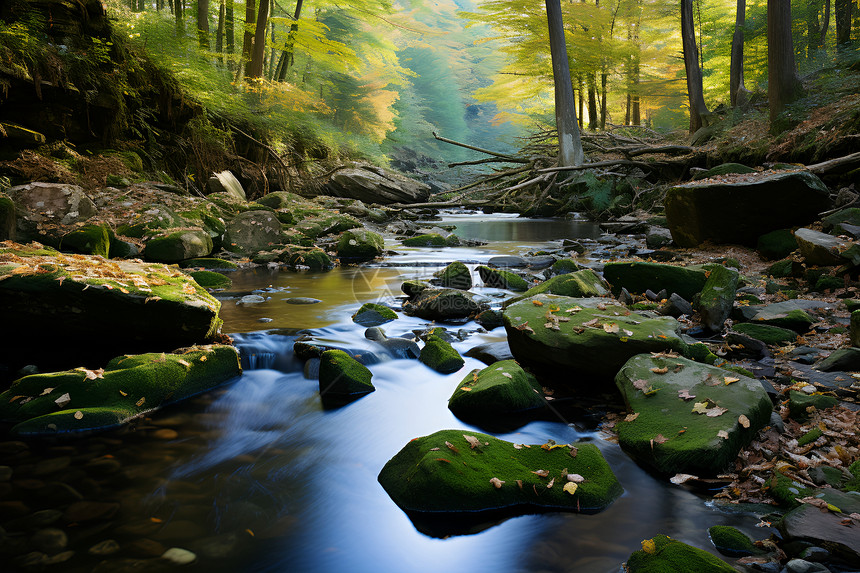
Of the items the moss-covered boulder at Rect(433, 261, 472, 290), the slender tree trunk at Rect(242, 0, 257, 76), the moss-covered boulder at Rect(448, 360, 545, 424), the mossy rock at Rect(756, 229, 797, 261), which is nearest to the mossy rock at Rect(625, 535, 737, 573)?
the moss-covered boulder at Rect(448, 360, 545, 424)

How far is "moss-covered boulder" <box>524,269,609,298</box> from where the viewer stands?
5.55 metres

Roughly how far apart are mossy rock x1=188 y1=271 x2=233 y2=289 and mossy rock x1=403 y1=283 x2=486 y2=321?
129 inches

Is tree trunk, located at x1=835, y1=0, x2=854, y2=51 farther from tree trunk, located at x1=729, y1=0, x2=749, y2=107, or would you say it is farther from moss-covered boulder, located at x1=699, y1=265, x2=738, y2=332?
moss-covered boulder, located at x1=699, y1=265, x2=738, y2=332

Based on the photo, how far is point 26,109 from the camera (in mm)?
8648

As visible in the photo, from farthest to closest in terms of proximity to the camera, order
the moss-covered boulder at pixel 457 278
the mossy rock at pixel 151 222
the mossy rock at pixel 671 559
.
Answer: the mossy rock at pixel 151 222 < the moss-covered boulder at pixel 457 278 < the mossy rock at pixel 671 559

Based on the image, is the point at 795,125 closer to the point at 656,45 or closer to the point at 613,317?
the point at 613,317

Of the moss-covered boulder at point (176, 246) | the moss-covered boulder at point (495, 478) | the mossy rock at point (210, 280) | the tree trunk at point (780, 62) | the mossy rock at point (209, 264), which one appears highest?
the tree trunk at point (780, 62)

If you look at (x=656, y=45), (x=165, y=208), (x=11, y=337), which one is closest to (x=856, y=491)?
(x=11, y=337)

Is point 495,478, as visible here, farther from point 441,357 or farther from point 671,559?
point 441,357

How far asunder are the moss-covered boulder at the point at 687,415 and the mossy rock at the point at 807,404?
0.29 meters

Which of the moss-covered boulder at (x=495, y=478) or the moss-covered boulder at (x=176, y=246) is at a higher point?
the moss-covered boulder at (x=176, y=246)

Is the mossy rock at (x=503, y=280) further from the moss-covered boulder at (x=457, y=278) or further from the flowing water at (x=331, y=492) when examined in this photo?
the flowing water at (x=331, y=492)

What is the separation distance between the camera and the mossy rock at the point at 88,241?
285 inches

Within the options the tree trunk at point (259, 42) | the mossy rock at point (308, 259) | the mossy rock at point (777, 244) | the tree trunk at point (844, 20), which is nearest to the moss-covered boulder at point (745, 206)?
the mossy rock at point (777, 244)
